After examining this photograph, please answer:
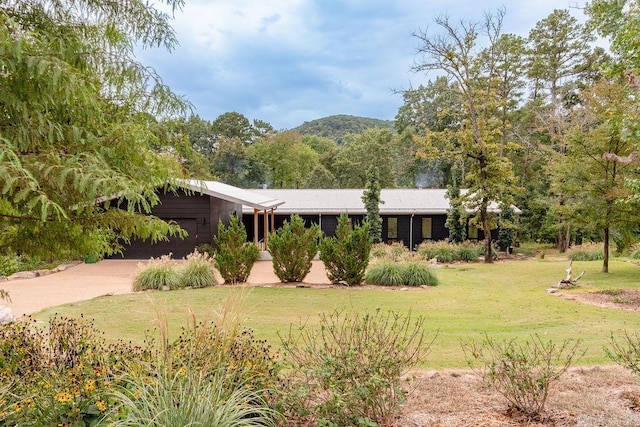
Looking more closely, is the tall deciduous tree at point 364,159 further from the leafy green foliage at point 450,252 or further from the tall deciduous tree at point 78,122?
the tall deciduous tree at point 78,122

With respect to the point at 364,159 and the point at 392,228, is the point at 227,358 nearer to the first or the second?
the point at 392,228

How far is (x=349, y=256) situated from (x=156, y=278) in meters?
5.26

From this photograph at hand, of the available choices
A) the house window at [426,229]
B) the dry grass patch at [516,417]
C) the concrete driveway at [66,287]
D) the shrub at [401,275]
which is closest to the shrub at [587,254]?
the house window at [426,229]

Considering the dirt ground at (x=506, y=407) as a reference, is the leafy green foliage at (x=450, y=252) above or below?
above

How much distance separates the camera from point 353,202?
2397cm

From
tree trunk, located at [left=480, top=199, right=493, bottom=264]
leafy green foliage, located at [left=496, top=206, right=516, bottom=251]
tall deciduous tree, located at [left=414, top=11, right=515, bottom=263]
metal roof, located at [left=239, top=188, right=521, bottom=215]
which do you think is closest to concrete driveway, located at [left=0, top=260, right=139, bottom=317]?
metal roof, located at [left=239, top=188, right=521, bottom=215]

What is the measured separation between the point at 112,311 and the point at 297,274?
18.2 ft

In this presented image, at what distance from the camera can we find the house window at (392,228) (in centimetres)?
2355

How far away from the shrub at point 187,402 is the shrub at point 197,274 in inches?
366

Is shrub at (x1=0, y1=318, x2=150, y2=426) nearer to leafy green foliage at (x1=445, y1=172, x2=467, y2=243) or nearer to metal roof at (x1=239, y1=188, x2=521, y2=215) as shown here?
metal roof at (x1=239, y1=188, x2=521, y2=215)

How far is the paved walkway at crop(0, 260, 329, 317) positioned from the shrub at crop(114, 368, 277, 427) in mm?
7222

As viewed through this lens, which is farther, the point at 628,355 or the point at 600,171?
the point at 600,171

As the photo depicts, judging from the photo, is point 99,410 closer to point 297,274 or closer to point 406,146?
point 297,274

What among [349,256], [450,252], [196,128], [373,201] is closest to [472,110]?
[373,201]
